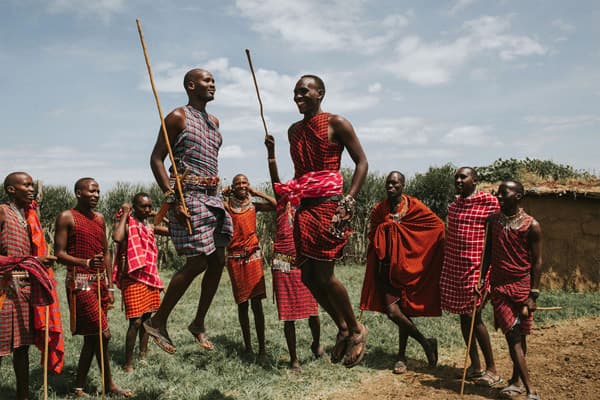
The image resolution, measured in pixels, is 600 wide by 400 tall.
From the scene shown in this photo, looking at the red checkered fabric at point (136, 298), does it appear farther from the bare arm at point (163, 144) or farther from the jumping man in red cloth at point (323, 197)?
the jumping man in red cloth at point (323, 197)

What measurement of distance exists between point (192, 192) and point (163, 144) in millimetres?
459

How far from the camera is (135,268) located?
265 inches

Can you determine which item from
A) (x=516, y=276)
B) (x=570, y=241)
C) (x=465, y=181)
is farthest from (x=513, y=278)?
(x=570, y=241)

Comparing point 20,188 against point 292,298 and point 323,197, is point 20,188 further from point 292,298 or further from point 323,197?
point 292,298

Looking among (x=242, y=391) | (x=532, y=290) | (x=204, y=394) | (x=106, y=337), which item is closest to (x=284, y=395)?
(x=242, y=391)

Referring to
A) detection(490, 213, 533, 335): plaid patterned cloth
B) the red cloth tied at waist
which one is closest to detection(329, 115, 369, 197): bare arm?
the red cloth tied at waist

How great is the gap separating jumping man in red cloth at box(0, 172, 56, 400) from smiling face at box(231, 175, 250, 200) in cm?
268

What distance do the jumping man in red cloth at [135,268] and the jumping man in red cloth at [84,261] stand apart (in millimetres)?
833

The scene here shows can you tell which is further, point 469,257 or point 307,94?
point 469,257

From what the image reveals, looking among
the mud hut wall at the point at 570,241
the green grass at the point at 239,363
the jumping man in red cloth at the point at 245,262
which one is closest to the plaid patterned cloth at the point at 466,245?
the green grass at the point at 239,363

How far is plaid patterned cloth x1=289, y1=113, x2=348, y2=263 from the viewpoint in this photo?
4.29 m

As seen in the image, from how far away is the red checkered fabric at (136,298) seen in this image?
6.71 metres

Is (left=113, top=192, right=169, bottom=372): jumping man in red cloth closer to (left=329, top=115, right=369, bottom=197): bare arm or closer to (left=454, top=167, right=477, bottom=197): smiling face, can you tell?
(left=329, top=115, right=369, bottom=197): bare arm

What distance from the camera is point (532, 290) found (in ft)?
19.5
